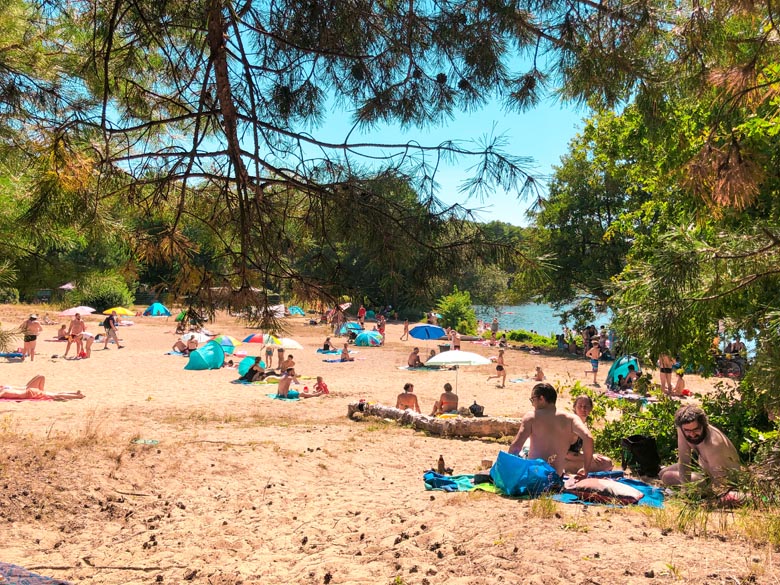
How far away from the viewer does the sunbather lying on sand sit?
14.0m

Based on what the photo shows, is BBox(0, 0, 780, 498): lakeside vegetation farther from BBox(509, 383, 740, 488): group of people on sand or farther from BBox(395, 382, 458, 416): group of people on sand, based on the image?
BBox(395, 382, 458, 416): group of people on sand

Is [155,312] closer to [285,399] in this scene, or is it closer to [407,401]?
[285,399]

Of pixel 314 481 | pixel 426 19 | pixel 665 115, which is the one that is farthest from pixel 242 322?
pixel 314 481

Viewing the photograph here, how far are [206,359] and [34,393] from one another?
299 inches

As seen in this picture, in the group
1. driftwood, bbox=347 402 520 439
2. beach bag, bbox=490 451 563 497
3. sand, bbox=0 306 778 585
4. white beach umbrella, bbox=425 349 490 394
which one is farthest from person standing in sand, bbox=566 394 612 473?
white beach umbrella, bbox=425 349 490 394

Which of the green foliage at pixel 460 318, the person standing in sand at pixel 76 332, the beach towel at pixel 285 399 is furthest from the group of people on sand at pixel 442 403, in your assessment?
the green foliage at pixel 460 318

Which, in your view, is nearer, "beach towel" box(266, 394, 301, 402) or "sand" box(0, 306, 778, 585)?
"sand" box(0, 306, 778, 585)

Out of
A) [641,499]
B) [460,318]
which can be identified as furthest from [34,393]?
[460,318]

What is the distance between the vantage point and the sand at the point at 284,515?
451 cm

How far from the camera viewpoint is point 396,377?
21422 mm

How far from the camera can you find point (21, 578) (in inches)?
182

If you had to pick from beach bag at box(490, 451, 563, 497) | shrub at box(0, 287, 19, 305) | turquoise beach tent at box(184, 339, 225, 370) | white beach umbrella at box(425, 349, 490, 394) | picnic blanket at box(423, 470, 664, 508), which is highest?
shrub at box(0, 287, 19, 305)

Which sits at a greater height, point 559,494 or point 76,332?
point 76,332

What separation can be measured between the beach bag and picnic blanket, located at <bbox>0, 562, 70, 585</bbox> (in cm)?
388
